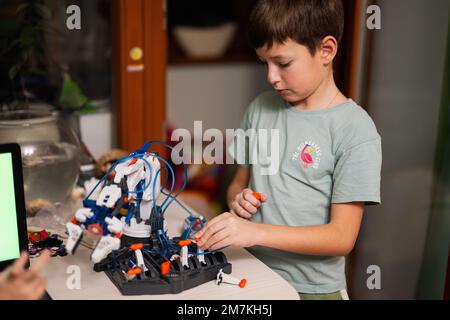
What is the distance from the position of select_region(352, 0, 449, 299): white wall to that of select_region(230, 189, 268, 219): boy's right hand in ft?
2.25

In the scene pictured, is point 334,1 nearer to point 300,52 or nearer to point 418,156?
point 300,52

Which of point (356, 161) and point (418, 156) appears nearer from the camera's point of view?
point (356, 161)

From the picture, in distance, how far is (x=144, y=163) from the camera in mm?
914

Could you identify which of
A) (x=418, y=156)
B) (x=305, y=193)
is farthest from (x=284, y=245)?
(x=418, y=156)

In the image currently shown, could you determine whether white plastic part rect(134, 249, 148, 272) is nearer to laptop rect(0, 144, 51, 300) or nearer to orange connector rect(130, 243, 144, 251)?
orange connector rect(130, 243, 144, 251)

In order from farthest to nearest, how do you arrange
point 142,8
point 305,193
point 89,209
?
point 142,8 → point 305,193 → point 89,209

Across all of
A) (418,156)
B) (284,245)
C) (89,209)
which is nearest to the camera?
(89,209)

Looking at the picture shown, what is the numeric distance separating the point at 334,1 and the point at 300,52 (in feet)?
0.40

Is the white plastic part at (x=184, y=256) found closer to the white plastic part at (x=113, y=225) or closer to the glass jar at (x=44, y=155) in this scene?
the white plastic part at (x=113, y=225)

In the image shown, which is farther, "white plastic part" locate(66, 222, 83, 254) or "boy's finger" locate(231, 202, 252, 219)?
"boy's finger" locate(231, 202, 252, 219)

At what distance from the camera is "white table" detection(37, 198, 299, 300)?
2.80 feet

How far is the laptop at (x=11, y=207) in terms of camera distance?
85 centimetres

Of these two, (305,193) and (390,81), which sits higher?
(390,81)

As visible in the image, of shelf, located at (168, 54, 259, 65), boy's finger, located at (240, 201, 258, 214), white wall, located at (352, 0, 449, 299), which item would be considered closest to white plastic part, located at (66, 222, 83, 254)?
boy's finger, located at (240, 201, 258, 214)
